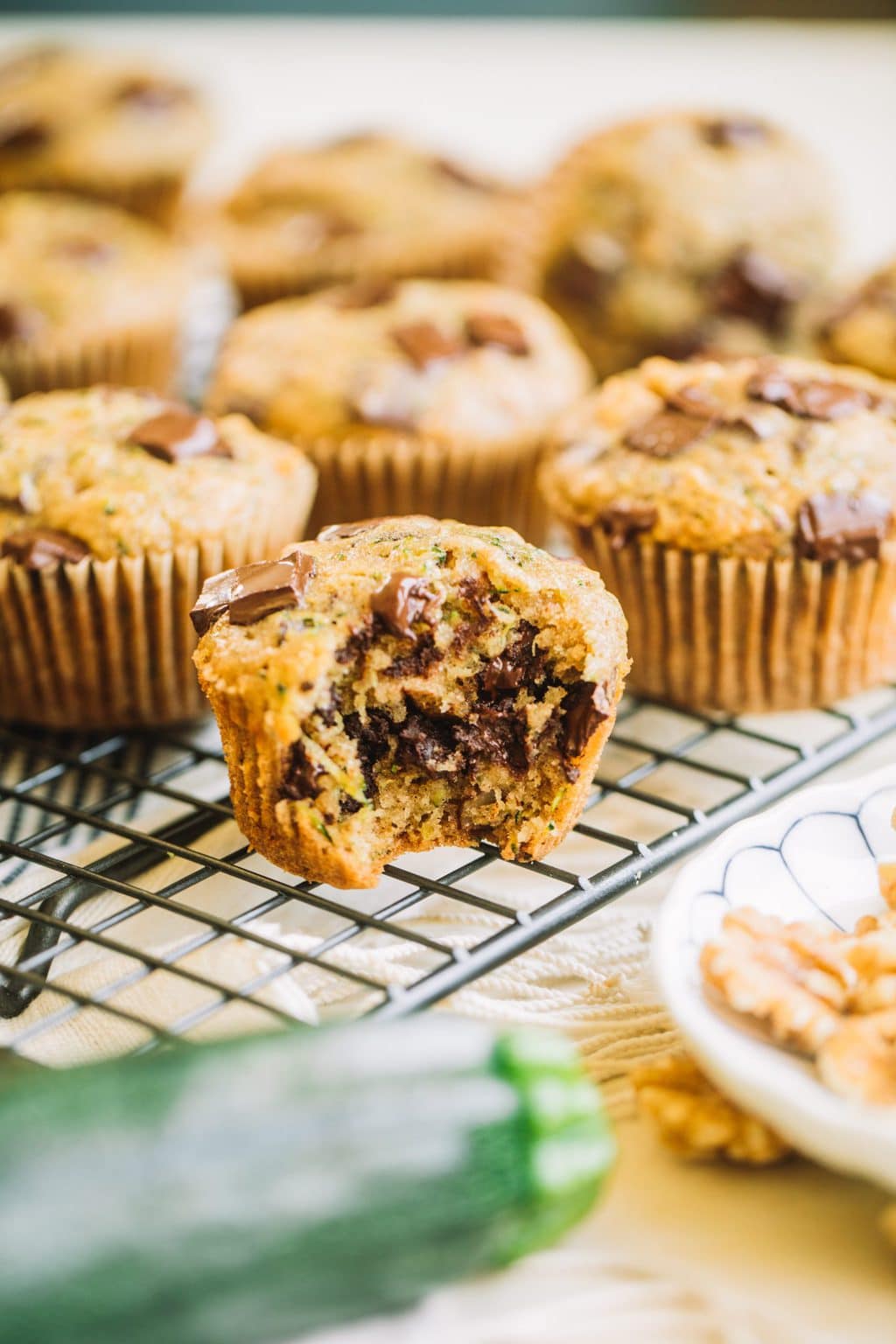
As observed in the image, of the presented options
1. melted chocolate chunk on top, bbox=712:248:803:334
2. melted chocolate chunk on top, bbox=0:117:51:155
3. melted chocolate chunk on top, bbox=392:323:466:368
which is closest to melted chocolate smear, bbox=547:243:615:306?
melted chocolate chunk on top, bbox=712:248:803:334

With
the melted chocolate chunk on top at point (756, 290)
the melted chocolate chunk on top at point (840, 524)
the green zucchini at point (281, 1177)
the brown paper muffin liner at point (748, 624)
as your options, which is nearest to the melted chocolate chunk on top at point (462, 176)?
the melted chocolate chunk on top at point (756, 290)

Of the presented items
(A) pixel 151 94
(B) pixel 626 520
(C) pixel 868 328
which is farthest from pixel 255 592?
(A) pixel 151 94

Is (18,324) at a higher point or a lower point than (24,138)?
lower

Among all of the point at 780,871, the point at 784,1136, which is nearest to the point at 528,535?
the point at 780,871

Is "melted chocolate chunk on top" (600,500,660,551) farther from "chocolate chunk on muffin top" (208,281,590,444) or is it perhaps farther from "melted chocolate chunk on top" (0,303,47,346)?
"melted chocolate chunk on top" (0,303,47,346)

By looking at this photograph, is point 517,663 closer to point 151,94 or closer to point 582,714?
point 582,714

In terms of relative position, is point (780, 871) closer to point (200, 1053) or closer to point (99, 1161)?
point (200, 1053)
